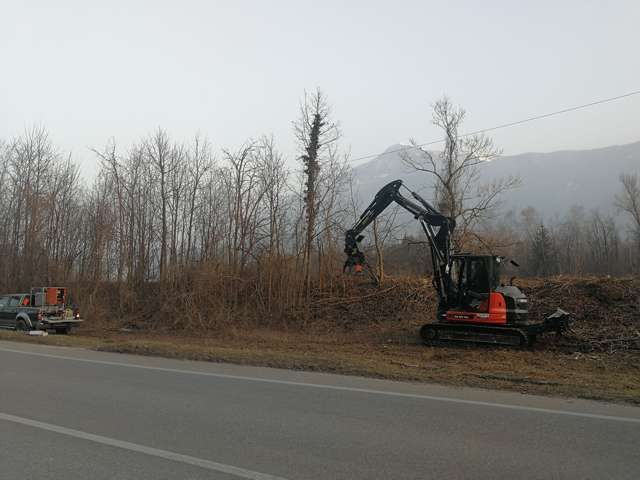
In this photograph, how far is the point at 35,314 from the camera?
23016mm

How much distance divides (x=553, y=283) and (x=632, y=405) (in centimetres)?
1418

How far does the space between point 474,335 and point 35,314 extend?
1836 cm

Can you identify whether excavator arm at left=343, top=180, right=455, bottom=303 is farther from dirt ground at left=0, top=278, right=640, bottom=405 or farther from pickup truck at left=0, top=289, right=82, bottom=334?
pickup truck at left=0, top=289, right=82, bottom=334

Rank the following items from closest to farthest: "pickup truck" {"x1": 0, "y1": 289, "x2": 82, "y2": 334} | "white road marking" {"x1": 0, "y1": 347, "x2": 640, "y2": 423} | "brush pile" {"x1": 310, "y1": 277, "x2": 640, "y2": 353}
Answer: "white road marking" {"x1": 0, "y1": 347, "x2": 640, "y2": 423} < "brush pile" {"x1": 310, "y1": 277, "x2": 640, "y2": 353} < "pickup truck" {"x1": 0, "y1": 289, "x2": 82, "y2": 334}

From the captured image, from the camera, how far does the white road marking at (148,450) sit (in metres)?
5.18

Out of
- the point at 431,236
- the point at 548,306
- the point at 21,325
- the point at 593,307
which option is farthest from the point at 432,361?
the point at 21,325

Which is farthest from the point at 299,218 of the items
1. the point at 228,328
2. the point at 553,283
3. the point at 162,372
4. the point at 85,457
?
the point at 85,457

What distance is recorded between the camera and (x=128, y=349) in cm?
1510

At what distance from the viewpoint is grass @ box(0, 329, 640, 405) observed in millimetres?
10047

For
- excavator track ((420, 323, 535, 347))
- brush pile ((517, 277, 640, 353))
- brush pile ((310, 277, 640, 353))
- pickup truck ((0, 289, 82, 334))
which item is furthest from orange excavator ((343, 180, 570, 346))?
pickup truck ((0, 289, 82, 334))

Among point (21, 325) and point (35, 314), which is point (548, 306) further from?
point (21, 325)

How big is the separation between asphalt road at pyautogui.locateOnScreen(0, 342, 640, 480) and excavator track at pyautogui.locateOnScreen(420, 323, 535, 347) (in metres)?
6.89

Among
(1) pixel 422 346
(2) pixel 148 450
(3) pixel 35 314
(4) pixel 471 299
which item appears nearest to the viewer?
(2) pixel 148 450

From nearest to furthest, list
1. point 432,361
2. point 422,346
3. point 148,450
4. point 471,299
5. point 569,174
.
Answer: point 148,450 → point 432,361 → point 471,299 → point 422,346 → point 569,174
